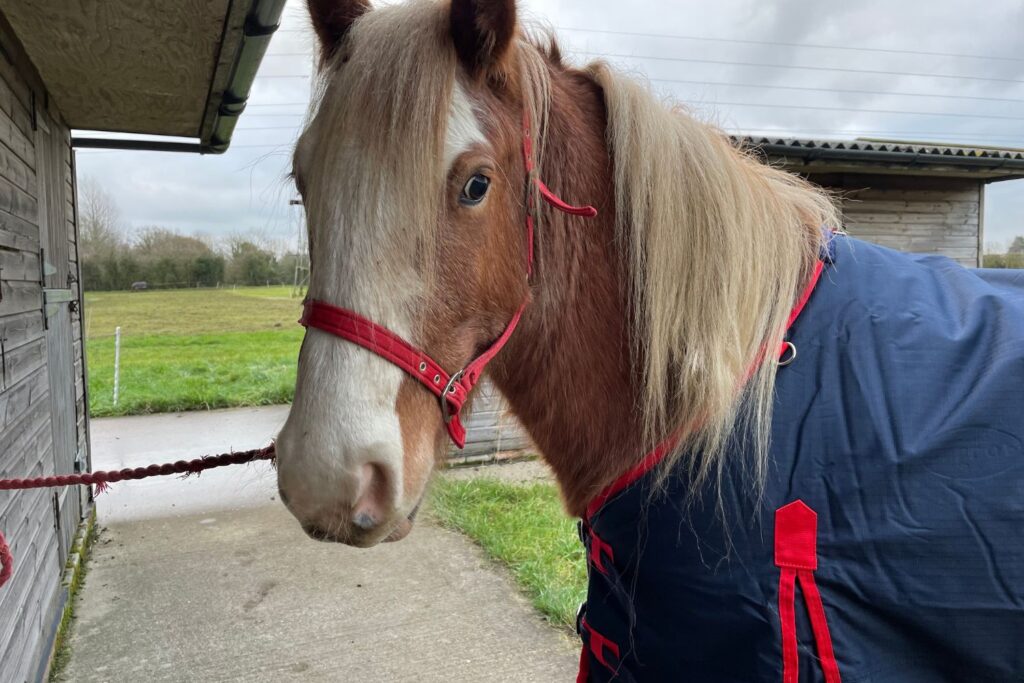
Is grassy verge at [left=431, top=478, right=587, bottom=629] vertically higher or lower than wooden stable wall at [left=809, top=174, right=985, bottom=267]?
lower

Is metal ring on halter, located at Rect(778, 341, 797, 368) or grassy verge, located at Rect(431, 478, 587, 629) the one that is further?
grassy verge, located at Rect(431, 478, 587, 629)

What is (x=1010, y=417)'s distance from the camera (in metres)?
1.03

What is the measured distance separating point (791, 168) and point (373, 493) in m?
5.62

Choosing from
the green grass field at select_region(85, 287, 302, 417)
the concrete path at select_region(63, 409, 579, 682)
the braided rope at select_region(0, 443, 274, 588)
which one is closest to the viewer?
the braided rope at select_region(0, 443, 274, 588)

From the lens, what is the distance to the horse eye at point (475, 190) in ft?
3.51

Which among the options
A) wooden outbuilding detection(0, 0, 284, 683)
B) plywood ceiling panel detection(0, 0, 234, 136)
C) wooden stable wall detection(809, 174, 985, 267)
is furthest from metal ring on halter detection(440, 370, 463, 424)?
wooden stable wall detection(809, 174, 985, 267)

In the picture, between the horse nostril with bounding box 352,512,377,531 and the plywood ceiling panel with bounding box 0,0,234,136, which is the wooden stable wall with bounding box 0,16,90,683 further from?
the horse nostril with bounding box 352,512,377,531

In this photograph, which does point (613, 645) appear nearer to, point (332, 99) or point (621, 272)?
point (621, 272)

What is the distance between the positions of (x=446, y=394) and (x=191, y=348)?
14763 mm

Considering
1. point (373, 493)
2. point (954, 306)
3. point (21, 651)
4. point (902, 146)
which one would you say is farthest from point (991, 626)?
point (902, 146)

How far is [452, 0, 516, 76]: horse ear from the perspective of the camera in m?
1.07

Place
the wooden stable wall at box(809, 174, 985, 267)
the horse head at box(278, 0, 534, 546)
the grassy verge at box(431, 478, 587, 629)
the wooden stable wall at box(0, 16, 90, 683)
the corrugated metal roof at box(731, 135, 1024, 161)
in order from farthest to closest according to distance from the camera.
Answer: the wooden stable wall at box(809, 174, 985, 267) < the corrugated metal roof at box(731, 135, 1024, 161) < the grassy verge at box(431, 478, 587, 629) < the wooden stable wall at box(0, 16, 90, 683) < the horse head at box(278, 0, 534, 546)

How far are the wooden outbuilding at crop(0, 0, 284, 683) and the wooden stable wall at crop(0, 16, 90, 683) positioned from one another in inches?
0.4

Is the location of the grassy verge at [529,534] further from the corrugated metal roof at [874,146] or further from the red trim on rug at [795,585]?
the corrugated metal roof at [874,146]
